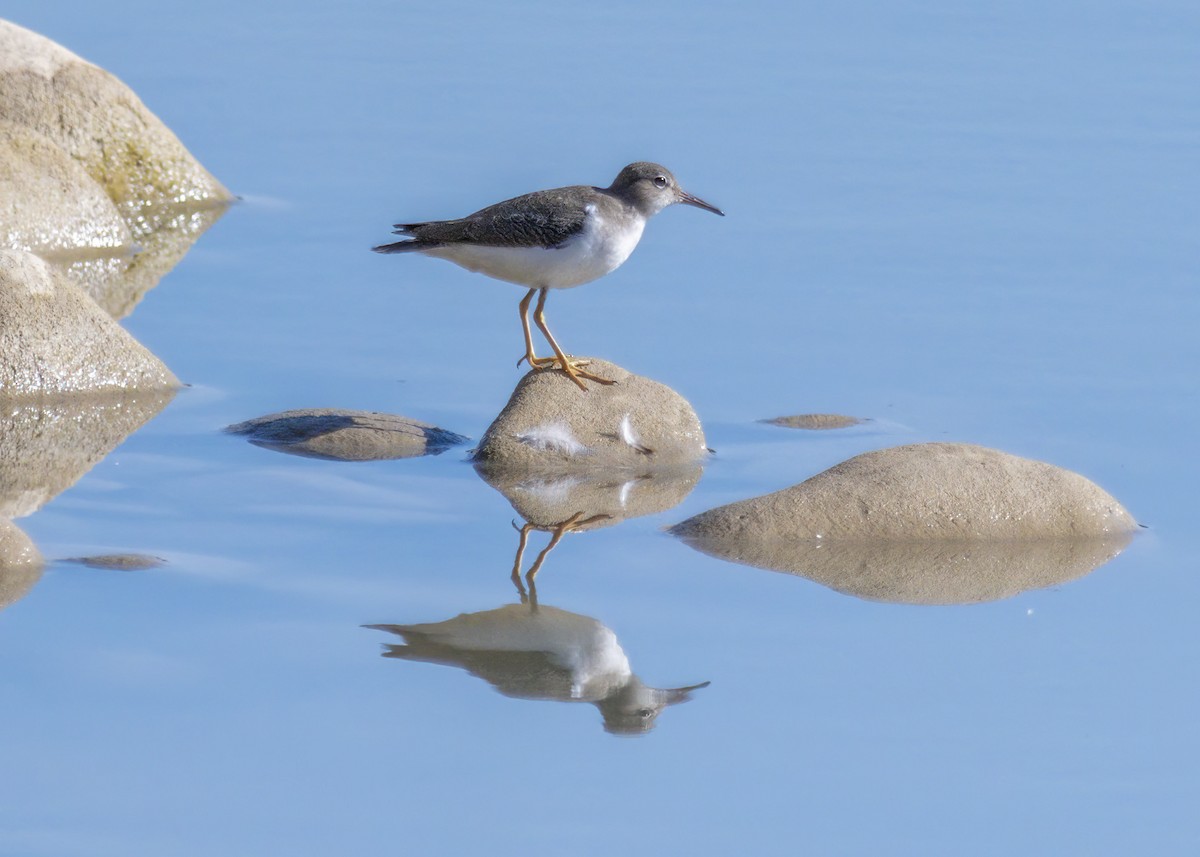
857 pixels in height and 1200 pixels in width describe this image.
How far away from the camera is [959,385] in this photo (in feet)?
34.0

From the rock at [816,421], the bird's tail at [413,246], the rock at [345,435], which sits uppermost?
the bird's tail at [413,246]

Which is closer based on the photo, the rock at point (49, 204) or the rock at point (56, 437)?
the rock at point (56, 437)

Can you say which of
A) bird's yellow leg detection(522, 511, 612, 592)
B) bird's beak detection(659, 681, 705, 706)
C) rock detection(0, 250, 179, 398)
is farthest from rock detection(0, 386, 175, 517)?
bird's beak detection(659, 681, 705, 706)

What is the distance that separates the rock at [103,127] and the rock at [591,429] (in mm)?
5807

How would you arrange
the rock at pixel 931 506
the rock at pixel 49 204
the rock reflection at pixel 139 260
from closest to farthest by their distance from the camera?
the rock at pixel 931 506 → the rock reflection at pixel 139 260 → the rock at pixel 49 204

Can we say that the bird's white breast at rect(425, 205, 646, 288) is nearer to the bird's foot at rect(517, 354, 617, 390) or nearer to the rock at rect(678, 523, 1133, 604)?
the bird's foot at rect(517, 354, 617, 390)

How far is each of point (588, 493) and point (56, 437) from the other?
2.93 metres

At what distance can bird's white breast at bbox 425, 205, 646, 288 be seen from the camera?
909 cm

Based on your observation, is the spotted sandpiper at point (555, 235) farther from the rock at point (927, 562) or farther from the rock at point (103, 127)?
the rock at point (103, 127)

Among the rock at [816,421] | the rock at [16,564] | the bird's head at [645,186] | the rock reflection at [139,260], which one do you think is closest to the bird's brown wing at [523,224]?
the bird's head at [645,186]

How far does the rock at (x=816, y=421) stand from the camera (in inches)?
386

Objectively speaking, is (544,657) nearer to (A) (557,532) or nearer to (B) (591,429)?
(A) (557,532)

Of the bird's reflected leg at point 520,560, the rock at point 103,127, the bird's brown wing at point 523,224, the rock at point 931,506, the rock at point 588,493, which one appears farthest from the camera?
the rock at point 103,127

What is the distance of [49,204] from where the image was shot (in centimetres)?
1302
